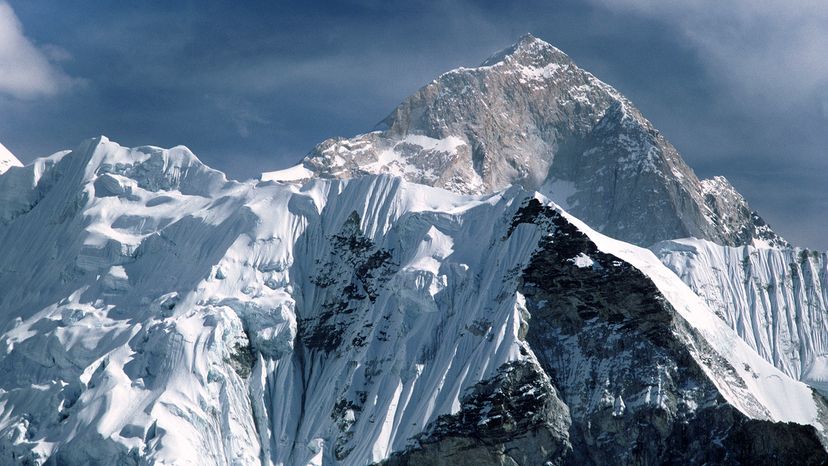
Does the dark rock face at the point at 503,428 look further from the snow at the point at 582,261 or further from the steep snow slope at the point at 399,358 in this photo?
the snow at the point at 582,261

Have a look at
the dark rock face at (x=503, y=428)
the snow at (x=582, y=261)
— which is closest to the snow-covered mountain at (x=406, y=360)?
the dark rock face at (x=503, y=428)

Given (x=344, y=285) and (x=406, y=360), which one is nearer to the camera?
(x=406, y=360)

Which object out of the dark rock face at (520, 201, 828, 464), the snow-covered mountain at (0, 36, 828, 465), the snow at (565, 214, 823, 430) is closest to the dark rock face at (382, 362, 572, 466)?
the snow-covered mountain at (0, 36, 828, 465)

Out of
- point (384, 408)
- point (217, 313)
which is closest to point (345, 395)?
point (384, 408)

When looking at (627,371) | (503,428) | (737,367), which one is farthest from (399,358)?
(737,367)

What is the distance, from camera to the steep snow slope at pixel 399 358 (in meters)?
160

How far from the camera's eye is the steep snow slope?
160 meters

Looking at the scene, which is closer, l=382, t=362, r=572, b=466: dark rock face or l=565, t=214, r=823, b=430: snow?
l=382, t=362, r=572, b=466: dark rock face

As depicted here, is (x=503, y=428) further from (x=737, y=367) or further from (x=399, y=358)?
(x=737, y=367)

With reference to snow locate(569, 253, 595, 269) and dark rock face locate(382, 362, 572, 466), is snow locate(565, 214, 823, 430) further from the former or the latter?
dark rock face locate(382, 362, 572, 466)

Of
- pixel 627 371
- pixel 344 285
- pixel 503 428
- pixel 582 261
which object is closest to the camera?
pixel 503 428

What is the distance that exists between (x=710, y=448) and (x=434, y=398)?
33597 mm

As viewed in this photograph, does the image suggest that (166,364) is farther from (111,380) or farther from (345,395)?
(345,395)

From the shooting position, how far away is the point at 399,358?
174875mm
